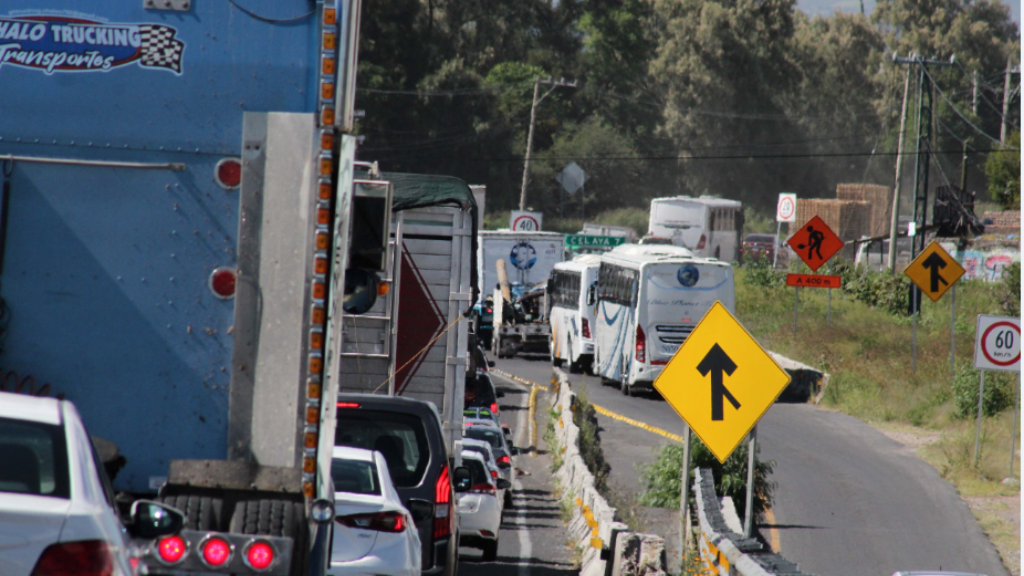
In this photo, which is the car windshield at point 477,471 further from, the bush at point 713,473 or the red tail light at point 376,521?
the red tail light at point 376,521

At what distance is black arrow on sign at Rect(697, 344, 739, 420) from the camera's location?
34.9 ft

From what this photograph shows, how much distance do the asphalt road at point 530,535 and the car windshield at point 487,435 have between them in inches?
30.1

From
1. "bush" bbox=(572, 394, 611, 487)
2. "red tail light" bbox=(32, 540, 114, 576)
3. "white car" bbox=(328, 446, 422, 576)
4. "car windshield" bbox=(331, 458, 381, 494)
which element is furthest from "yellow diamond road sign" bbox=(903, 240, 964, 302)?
"red tail light" bbox=(32, 540, 114, 576)

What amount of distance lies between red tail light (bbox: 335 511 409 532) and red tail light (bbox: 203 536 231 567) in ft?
8.42

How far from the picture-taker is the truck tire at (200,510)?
5418 mm

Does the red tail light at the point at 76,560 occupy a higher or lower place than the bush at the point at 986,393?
higher

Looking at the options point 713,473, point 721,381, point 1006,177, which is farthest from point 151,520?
point 1006,177

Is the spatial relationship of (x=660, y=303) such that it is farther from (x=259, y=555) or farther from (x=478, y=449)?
(x=259, y=555)

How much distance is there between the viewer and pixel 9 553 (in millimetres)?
3859

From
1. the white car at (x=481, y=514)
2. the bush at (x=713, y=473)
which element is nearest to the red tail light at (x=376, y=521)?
the white car at (x=481, y=514)

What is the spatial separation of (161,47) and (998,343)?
16.4m

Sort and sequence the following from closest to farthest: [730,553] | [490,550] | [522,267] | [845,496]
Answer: [730,553] → [490,550] → [845,496] → [522,267]

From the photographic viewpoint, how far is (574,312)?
3516 cm

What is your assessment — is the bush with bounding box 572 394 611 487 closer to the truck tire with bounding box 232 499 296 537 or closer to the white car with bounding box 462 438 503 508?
the white car with bounding box 462 438 503 508
